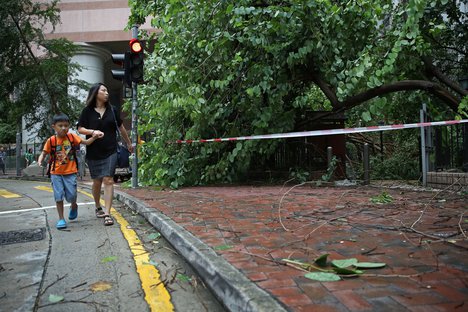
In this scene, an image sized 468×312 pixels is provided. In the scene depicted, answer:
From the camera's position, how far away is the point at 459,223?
14.3 feet

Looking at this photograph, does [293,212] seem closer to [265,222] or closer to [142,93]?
[265,222]

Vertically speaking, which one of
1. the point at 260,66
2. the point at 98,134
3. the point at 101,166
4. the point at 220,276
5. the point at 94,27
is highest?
the point at 94,27

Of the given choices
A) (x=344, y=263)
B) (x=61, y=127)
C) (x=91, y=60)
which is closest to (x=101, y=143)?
(x=61, y=127)

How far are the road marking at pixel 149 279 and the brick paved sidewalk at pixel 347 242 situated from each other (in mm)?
585

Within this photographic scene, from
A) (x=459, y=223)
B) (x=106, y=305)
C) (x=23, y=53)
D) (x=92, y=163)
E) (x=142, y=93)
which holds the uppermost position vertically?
(x=23, y=53)

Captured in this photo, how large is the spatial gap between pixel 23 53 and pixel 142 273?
61.6ft

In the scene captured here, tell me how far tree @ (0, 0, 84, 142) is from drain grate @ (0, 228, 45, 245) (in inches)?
595

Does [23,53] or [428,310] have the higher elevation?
[23,53]

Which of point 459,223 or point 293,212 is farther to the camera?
point 293,212

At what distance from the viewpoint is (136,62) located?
30.9 ft

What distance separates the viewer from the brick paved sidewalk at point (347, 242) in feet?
8.48

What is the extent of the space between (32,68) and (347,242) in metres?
18.9

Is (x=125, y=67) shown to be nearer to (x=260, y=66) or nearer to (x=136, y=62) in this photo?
(x=136, y=62)

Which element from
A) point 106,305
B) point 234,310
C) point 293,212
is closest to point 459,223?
point 293,212
